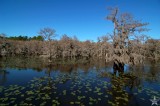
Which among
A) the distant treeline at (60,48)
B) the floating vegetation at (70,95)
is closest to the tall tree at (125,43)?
the floating vegetation at (70,95)

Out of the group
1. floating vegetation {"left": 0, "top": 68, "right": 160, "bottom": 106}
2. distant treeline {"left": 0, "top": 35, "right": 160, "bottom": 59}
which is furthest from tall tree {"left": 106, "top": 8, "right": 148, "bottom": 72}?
distant treeline {"left": 0, "top": 35, "right": 160, "bottom": 59}

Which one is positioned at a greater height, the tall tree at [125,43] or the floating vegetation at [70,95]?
the tall tree at [125,43]

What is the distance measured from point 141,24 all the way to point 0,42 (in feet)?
176

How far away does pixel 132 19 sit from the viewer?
2400 centimetres

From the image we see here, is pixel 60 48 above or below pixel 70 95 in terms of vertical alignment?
above

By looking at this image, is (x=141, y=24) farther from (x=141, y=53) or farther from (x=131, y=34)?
(x=141, y=53)

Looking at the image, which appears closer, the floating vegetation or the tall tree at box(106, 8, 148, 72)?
the floating vegetation

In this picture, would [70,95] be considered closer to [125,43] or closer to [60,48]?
[125,43]

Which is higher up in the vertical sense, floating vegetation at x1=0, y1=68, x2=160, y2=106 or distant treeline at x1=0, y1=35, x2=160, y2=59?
distant treeline at x1=0, y1=35, x2=160, y2=59

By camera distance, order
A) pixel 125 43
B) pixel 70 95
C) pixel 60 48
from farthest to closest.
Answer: pixel 60 48 < pixel 125 43 < pixel 70 95

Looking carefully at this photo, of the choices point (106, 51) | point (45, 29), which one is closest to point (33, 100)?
point (106, 51)

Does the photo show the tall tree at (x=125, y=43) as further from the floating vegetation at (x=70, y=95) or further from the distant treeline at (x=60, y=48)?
the distant treeline at (x=60, y=48)

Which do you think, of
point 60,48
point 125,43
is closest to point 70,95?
point 125,43

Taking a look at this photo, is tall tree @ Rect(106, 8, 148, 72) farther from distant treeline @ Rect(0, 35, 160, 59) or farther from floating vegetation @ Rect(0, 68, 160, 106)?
distant treeline @ Rect(0, 35, 160, 59)
